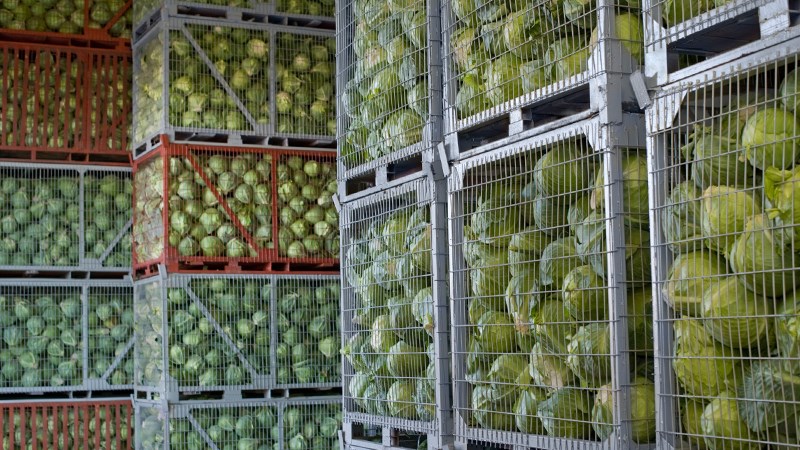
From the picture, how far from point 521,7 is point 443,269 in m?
1.41

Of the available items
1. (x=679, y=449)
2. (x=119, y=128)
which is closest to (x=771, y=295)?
(x=679, y=449)

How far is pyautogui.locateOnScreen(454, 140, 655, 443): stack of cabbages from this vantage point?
13.4 feet

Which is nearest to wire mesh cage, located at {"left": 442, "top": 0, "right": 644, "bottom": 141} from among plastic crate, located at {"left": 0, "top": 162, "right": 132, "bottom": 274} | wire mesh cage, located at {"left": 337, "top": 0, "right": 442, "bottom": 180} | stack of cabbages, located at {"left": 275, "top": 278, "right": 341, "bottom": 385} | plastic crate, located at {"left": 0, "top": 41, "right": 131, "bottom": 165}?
wire mesh cage, located at {"left": 337, "top": 0, "right": 442, "bottom": 180}

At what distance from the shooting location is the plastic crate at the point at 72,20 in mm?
11148

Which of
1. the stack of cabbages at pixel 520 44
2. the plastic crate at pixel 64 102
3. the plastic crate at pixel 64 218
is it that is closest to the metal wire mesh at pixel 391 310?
the stack of cabbages at pixel 520 44

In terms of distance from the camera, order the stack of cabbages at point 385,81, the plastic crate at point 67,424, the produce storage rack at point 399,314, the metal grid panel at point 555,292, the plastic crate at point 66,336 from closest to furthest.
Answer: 1. the metal grid panel at point 555,292
2. the produce storage rack at point 399,314
3. the stack of cabbages at point 385,81
4. the plastic crate at point 67,424
5. the plastic crate at point 66,336

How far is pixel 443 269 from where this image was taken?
5395 mm

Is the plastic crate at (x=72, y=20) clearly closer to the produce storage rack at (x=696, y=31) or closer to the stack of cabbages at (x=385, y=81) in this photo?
the stack of cabbages at (x=385, y=81)

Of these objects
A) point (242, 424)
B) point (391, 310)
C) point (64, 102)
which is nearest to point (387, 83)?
point (391, 310)

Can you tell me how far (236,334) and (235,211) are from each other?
1194mm

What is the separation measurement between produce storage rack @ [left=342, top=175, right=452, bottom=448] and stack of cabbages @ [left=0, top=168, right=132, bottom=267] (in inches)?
212

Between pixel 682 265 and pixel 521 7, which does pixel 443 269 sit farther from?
pixel 682 265

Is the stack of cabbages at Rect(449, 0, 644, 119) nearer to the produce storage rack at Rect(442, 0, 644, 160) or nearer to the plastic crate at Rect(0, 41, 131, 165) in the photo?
the produce storage rack at Rect(442, 0, 644, 160)

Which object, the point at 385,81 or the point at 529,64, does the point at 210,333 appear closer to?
the point at 385,81
